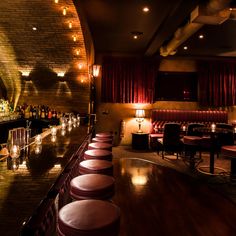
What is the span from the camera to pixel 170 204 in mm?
3590

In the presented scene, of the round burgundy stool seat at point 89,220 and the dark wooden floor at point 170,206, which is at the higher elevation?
the round burgundy stool seat at point 89,220

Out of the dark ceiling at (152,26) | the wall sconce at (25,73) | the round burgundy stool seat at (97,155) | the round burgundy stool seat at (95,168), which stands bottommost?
the round burgundy stool seat at (95,168)

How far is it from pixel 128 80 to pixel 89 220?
25.1 feet

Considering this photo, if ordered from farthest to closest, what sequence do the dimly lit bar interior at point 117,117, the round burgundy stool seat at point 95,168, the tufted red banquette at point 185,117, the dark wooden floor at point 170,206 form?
the tufted red banquette at point 185,117
the dark wooden floor at point 170,206
the round burgundy stool seat at point 95,168
the dimly lit bar interior at point 117,117

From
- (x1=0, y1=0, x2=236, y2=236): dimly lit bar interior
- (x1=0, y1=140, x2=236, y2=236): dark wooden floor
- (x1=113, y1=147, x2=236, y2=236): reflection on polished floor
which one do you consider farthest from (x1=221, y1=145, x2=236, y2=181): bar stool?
(x1=0, y1=140, x2=236, y2=236): dark wooden floor

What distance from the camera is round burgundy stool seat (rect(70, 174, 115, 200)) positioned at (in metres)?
1.98

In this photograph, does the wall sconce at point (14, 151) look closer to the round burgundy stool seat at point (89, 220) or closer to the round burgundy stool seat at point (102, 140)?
the round burgundy stool seat at point (89, 220)

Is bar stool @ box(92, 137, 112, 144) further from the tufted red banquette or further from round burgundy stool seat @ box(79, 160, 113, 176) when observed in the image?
the tufted red banquette

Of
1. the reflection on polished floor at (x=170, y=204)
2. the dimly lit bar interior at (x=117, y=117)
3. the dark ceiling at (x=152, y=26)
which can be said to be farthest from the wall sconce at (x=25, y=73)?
the reflection on polished floor at (x=170, y=204)

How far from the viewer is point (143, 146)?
27.6 ft

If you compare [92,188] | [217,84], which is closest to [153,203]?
[92,188]

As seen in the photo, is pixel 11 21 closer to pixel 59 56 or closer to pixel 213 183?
pixel 59 56

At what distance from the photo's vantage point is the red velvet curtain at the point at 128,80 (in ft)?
28.9

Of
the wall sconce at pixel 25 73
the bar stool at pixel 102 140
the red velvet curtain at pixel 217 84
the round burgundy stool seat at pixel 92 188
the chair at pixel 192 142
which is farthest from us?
the red velvet curtain at pixel 217 84
